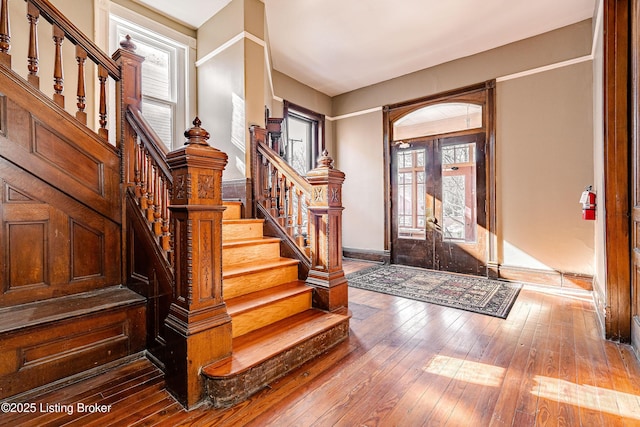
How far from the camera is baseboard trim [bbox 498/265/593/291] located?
3.72 metres

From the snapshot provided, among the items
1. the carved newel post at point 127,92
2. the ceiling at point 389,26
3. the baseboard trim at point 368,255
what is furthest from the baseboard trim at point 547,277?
the carved newel post at point 127,92

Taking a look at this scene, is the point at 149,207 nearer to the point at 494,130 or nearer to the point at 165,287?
the point at 165,287

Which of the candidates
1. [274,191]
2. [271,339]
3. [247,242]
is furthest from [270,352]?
[274,191]

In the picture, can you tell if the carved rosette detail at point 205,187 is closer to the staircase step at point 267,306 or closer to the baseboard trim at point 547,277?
the staircase step at point 267,306

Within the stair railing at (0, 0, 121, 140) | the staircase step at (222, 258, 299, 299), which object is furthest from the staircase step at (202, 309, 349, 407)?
the stair railing at (0, 0, 121, 140)

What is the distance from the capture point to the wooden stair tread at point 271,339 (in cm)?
168

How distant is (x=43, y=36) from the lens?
3.03m

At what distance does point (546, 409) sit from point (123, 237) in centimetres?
309

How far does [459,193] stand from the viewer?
4.70 meters

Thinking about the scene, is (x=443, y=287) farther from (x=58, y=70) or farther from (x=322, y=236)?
(x=58, y=70)

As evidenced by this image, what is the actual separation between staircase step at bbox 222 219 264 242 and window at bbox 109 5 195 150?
196 cm

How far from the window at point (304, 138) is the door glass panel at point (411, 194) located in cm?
163

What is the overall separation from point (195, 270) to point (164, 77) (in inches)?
137

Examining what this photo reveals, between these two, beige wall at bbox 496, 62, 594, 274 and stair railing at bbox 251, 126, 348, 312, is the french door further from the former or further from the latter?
stair railing at bbox 251, 126, 348, 312
